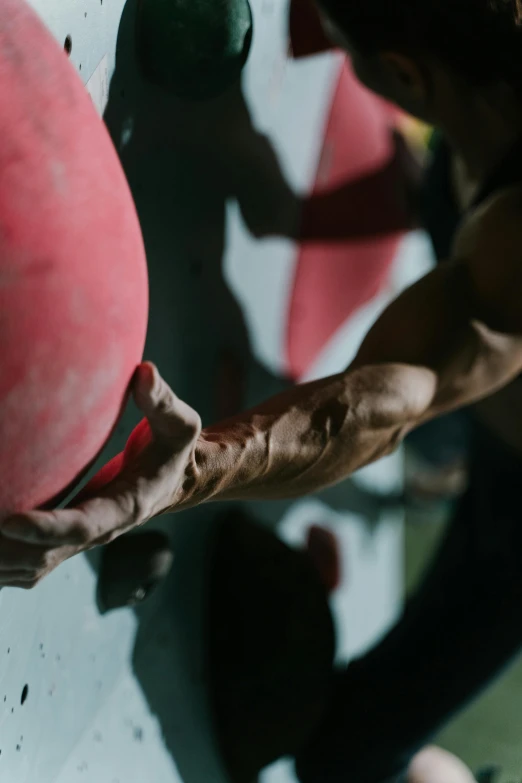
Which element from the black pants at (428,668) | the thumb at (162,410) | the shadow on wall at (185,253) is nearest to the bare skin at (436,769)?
the black pants at (428,668)

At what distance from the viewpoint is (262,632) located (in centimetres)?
111

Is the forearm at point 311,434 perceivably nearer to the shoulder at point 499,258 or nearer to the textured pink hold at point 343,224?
the shoulder at point 499,258

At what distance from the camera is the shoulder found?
77 cm

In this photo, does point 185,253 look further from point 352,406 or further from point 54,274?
point 54,274

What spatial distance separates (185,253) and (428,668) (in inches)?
25.8

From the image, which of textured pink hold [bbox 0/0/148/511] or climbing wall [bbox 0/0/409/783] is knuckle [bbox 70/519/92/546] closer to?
textured pink hold [bbox 0/0/148/511]

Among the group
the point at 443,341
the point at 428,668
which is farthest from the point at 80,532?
the point at 428,668

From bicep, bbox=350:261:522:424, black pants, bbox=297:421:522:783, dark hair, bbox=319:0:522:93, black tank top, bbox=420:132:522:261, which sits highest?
dark hair, bbox=319:0:522:93

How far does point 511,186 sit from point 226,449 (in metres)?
0.47

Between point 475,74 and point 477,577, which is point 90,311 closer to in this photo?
point 475,74

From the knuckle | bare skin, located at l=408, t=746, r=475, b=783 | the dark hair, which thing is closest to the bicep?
the dark hair

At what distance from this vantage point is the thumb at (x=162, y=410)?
1.60ft

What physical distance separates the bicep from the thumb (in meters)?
0.26

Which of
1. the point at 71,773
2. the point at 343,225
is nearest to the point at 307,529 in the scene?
the point at 343,225
